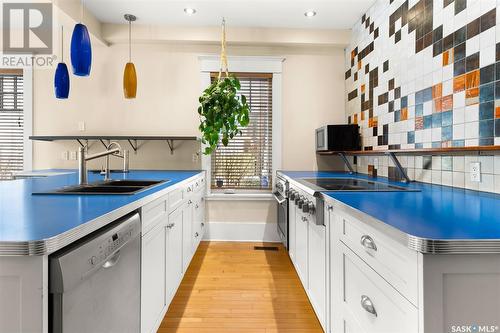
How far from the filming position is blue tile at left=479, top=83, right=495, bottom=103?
1430 millimetres

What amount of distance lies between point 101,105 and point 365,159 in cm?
313

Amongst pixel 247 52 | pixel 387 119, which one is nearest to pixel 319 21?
pixel 247 52

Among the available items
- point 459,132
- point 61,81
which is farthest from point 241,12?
point 459,132

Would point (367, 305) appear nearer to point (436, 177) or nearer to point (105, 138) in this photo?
point (436, 177)

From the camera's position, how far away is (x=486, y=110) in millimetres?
1464

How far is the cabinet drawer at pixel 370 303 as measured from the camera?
2.59ft

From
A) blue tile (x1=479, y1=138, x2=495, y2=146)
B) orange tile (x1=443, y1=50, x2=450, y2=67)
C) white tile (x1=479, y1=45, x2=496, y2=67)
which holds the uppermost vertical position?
orange tile (x1=443, y1=50, x2=450, y2=67)

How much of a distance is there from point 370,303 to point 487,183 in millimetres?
1039

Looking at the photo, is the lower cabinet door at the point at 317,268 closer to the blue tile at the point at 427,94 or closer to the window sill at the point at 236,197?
the blue tile at the point at 427,94

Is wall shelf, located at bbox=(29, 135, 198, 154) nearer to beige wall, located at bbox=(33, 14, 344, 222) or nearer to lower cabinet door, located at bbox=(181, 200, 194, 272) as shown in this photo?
beige wall, located at bbox=(33, 14, 344, 222)

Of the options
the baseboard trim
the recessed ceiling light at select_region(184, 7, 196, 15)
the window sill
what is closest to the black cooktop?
the window sill

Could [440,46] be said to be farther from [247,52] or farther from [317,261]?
[247,52]

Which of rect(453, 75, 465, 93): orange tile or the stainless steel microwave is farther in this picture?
the stainless steel microwave

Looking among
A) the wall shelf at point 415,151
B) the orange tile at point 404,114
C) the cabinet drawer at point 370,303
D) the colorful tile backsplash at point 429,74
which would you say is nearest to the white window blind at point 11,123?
the wall shelf at point 415,151
